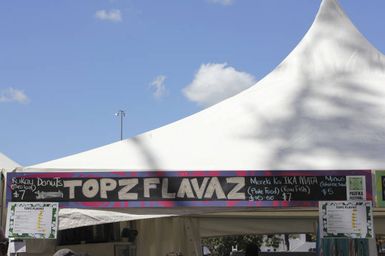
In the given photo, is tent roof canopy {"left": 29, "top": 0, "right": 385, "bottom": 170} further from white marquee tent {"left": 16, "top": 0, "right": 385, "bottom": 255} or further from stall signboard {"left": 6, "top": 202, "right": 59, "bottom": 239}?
stall signboard {"left": 6, "top": 202, "right": 59, "bottom": 239}

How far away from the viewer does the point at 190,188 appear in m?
6.21

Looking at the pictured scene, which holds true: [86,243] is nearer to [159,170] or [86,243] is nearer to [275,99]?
[159,170]

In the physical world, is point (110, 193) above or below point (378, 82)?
below

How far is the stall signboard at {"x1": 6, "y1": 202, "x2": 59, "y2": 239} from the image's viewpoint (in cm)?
615

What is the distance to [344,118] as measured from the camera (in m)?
7.18

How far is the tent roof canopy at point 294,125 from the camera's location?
6.47 metres

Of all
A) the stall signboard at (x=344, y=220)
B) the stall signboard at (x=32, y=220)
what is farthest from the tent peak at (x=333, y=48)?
the stall signboard at (x=32, y=220)

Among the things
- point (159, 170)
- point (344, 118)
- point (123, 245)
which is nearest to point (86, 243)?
point (123, 245)

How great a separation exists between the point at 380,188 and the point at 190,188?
1846 mm

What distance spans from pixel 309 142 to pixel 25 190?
2.98 m

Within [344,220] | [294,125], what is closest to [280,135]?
[294,125]

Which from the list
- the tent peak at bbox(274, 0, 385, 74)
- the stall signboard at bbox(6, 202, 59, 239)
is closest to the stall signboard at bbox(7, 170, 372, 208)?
the stall signboard at bbox(6, 202, 59, 239)

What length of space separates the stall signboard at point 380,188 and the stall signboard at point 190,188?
0.08 meters

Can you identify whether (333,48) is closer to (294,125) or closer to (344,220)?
(294,125)
